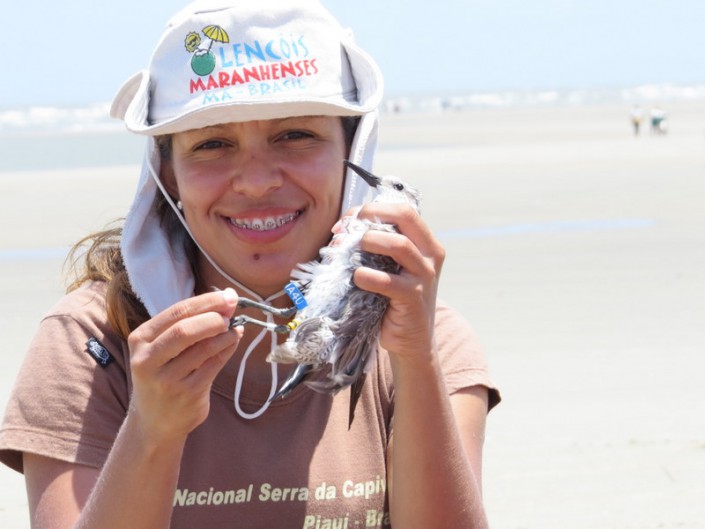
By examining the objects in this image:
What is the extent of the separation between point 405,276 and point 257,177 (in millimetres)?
549

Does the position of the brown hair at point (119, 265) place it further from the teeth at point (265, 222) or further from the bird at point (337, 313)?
the bird at point (337, 313)

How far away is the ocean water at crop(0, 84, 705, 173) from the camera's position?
3319 cm

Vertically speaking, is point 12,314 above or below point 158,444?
above

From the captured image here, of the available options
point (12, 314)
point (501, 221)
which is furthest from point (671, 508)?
point (501, 221)

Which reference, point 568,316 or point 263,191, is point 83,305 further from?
point 568,316

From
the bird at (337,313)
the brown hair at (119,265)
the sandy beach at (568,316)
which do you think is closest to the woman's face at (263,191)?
the brown hair at (119,265)

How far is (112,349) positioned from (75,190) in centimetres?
2065

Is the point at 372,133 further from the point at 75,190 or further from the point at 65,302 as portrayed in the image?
the point at 75,190

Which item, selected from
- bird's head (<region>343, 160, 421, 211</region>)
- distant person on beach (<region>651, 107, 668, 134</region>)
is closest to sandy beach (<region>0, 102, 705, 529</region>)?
bird's head (<region>343, 160, 421, 211</region>)

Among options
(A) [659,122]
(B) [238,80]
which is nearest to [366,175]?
(B) [238,80]

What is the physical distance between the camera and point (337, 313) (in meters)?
2.29

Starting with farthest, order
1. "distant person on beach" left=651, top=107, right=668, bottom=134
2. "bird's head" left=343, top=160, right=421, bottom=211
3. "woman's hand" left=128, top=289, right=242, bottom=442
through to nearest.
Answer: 1. "distant person on beach" left=651, top=107, right=668, bottom=134
2. "bird's head" left=343, top=160, right=421, bottom=211
3. "woman's hand" left=128, top=289, right=242, bottom=442

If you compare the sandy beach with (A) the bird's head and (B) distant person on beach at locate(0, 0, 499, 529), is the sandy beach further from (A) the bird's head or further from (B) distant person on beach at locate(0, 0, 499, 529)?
(A) the bird's head

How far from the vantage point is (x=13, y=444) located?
2.65m
